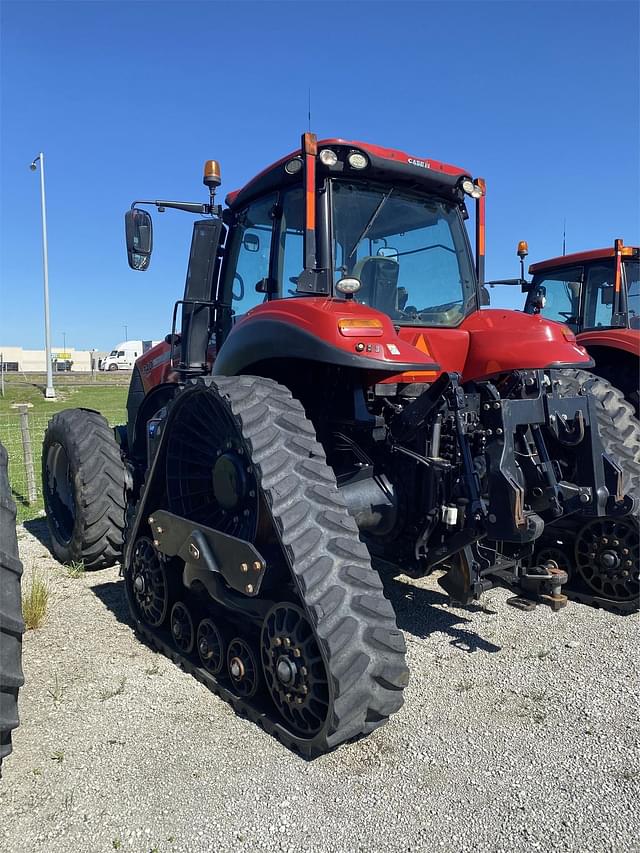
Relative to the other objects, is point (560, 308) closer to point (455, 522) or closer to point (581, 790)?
point (455, 522)

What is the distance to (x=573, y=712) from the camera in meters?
3.13

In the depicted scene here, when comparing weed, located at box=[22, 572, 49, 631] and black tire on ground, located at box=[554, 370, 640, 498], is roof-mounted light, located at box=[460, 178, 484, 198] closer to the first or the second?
black tire on ground, located at box=[554, 370, 640, 498]

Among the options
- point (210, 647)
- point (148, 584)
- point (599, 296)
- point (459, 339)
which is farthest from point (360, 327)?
point (599, 296)

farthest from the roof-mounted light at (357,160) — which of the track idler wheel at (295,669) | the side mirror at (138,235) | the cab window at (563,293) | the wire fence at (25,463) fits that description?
the cab window at (563,293)

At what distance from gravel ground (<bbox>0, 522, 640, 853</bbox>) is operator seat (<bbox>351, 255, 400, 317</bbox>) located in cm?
204

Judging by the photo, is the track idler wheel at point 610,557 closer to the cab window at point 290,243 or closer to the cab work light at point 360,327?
the cab work light at point 360,327

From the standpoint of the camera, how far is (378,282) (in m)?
3.89

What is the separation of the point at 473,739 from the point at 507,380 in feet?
6.50

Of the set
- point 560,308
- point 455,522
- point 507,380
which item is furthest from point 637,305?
point 455,522

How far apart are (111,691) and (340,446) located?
1789 mm

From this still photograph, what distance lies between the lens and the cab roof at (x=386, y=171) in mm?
3625

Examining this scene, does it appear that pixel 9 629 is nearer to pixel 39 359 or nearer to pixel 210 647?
pixel 210 647

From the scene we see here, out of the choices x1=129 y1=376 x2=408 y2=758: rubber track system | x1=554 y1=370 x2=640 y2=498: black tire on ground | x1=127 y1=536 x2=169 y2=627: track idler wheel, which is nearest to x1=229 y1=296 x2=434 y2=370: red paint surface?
x1=129 y1=376 x2=408 y2=758: rubber track system

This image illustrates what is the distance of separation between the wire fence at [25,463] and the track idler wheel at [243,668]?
6.33ft
